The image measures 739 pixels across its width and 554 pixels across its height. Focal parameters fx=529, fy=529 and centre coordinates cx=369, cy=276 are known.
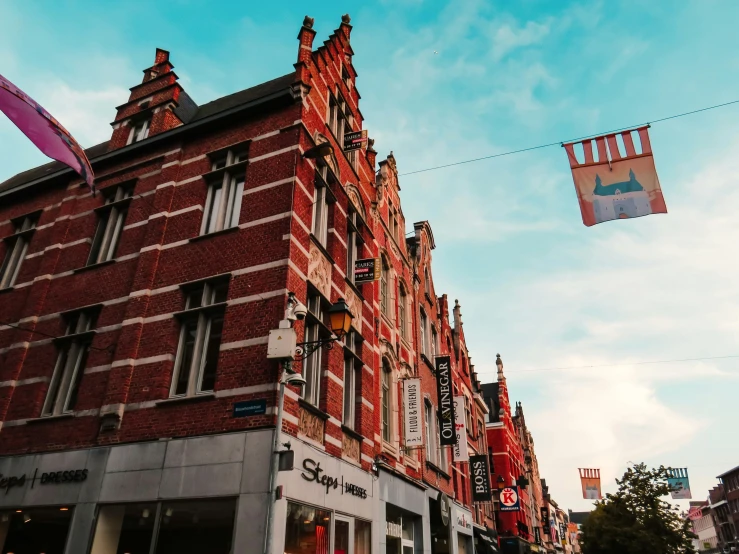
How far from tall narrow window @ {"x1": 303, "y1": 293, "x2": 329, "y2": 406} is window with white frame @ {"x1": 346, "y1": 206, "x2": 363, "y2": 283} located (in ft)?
9.54

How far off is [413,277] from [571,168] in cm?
1176

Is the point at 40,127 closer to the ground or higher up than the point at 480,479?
higher up

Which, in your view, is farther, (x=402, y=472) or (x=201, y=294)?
(x=402, y=472)

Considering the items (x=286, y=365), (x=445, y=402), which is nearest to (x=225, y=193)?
(x=286, y=365)

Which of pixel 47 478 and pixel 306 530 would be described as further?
pixel 47 478

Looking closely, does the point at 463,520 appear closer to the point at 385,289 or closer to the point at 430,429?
the point at 430,429

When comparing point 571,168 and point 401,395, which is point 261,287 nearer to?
point 571,168

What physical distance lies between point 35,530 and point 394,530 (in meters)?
9.04

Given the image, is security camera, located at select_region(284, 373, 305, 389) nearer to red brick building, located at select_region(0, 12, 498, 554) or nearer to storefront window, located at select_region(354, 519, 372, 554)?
red brick building, located at select_region(0, 12, 498, 554)

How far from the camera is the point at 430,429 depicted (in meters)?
20.8

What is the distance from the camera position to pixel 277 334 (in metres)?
9.83

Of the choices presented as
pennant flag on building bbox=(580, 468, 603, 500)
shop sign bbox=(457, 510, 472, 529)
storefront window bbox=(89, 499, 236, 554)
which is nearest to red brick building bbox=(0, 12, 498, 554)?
storefront window bbox=(89, 499, 236, 554)

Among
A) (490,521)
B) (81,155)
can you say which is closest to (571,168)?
(81,155)

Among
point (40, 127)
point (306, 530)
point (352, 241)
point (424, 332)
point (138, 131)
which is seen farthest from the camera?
point (424, 332)
